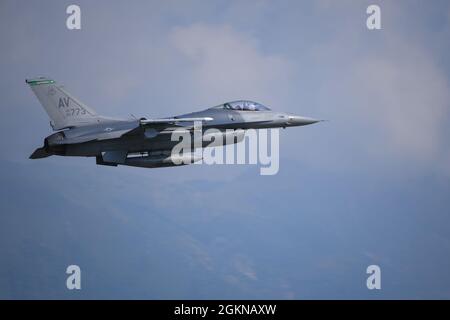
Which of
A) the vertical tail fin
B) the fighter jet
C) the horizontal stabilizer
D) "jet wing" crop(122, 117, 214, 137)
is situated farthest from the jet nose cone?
the horizontal stabilizer

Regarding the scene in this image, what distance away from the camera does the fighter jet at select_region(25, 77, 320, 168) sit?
40219mm

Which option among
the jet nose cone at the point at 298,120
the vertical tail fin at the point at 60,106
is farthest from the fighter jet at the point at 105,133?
the jet nose cone at the point at 298,120

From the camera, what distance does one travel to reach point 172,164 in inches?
1620

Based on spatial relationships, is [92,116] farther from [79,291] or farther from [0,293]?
[0,293]

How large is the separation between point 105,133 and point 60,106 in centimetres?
289

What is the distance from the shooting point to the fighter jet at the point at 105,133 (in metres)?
40.2

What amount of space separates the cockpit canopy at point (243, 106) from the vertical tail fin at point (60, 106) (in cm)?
695

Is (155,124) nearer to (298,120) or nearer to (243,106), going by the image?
(243,106)

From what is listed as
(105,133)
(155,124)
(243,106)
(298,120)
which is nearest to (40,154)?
(105,133)

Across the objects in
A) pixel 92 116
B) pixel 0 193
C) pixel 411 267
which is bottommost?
pixel 411 267

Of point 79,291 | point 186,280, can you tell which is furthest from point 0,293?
point 186,280

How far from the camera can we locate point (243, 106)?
143 feet
